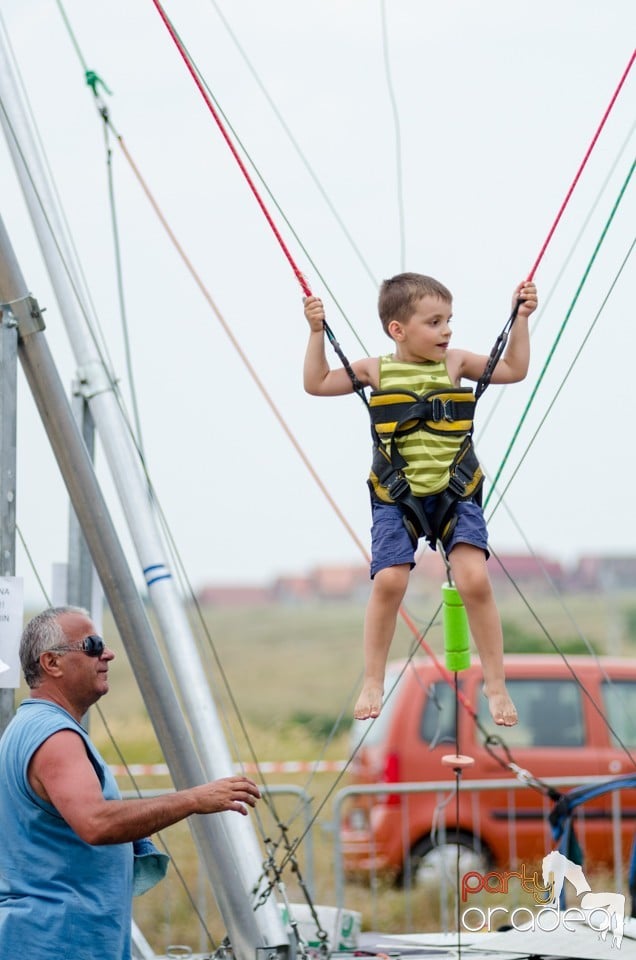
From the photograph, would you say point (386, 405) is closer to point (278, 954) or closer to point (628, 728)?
point (278, 954)

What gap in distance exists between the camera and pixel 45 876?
13.6ft

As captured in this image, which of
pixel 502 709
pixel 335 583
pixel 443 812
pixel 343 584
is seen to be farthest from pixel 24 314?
pixel 335 583

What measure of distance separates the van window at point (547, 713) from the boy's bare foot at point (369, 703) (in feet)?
19.1

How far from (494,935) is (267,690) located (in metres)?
40.5

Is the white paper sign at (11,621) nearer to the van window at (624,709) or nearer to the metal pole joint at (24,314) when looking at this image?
the metal pole joint at (24,314)

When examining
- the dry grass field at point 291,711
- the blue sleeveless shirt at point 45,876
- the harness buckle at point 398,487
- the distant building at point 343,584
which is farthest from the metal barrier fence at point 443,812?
the distant building at point 343,584

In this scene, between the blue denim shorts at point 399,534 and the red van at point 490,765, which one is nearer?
the blue denim shorts at point 399,534

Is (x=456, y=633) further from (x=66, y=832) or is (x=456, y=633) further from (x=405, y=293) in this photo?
(x=66, y=832)

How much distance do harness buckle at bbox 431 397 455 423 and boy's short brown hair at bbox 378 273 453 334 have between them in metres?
0.27

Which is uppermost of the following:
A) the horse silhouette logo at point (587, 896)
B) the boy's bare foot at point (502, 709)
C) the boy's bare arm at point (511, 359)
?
the boy's bare arm at point (511, 359)

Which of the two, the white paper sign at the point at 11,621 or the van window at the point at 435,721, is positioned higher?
the van window at the point at 435,721

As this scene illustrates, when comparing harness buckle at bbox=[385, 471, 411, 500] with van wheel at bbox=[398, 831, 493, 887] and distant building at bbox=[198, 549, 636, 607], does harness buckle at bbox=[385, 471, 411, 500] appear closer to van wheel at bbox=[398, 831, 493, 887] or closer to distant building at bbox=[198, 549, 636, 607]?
van wheel at bbox=[398, 831, 493, 887]

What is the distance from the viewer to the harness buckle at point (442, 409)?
4.64 metres

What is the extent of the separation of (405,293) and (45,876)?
204 centimetres
